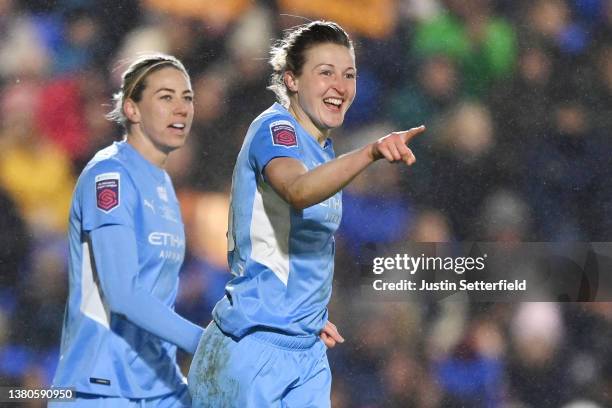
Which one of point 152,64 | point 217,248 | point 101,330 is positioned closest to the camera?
point 101,330

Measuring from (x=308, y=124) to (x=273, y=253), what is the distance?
0.95 ft

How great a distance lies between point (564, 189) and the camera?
350cm

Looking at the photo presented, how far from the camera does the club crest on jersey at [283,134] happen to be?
6.11ft

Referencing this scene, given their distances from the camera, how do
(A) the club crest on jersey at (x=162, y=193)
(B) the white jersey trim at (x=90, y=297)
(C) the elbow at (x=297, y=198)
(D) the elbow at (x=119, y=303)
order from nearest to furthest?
(C) the elbow at (x=297, y=198)
(D) the elbow at (x=119, y=303)
(B) the white jersey trim at (x=90, y=297)
(A) the club crest on jersey at (x=162, y=193)

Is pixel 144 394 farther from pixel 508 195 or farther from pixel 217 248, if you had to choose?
pixel 508 195

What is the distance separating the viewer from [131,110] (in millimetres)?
2631

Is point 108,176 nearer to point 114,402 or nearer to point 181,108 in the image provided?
point 181,108

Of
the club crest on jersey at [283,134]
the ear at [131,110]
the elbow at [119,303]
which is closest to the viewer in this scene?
the club crest on jersey at [283,134]

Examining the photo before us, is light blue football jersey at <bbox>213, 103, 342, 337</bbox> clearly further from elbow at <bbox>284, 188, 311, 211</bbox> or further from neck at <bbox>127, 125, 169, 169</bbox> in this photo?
neck at <bbox>127, 125, 169, 169</bbox>

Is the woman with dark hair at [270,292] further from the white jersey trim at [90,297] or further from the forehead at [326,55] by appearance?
the white jersey trim at [90,297]

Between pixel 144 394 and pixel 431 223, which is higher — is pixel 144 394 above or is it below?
below

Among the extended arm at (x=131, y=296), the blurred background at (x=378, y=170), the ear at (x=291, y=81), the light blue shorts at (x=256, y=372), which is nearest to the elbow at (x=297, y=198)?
the light blue shorts at (x=256, y=372)

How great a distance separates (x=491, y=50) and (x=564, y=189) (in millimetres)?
509

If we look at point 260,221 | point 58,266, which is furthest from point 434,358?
point 260,221
